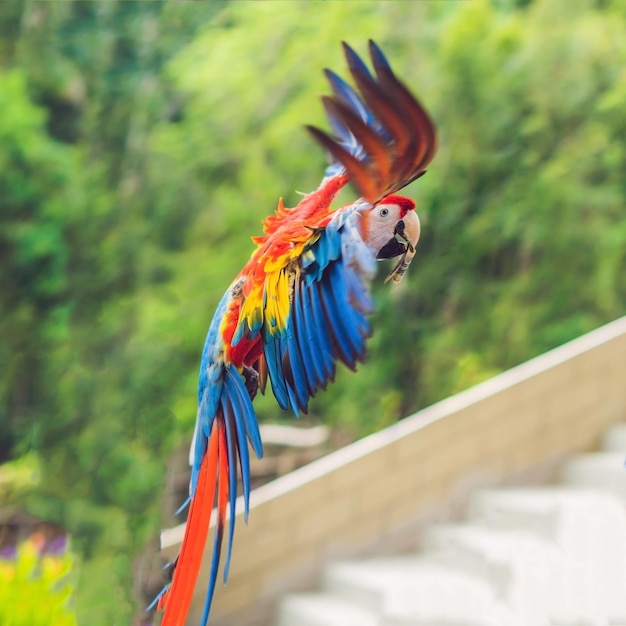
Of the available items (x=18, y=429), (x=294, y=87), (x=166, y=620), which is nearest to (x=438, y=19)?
(x=294, y=87)

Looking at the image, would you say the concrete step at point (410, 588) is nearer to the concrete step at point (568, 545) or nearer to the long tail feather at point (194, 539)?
the concrete step at point (568, 545)

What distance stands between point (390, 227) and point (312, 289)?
154 mm

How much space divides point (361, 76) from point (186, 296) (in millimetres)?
1783

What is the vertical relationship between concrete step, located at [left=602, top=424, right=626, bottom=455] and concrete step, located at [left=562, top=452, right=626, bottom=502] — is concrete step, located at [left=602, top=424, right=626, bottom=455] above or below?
above

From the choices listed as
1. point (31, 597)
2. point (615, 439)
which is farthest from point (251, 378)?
point (615, 439)

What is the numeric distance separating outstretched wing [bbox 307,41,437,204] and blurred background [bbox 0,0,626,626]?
4.99ft

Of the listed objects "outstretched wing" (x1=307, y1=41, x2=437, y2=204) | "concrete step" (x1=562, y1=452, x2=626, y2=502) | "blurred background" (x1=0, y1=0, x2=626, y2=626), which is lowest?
"concrete step" (x1=562, y1=452, x2=626, y2=502)

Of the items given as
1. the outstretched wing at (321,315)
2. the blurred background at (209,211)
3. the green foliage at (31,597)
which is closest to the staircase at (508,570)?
the blurred background at (209,211)

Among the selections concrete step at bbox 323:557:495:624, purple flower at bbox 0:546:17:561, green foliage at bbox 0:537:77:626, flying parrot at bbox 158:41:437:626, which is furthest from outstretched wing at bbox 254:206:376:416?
purple flower at bbox 0:546:17:561

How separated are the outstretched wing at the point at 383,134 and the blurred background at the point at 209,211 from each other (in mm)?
1520

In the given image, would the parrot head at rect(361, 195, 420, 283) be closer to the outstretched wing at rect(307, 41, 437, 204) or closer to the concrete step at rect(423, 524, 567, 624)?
the outstretched wing at rect(307, 41, 437, 204)

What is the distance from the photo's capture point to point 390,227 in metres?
1.44

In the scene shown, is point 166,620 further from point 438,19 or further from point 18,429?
point 438,19

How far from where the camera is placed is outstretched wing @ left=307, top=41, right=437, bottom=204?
1.34 m
